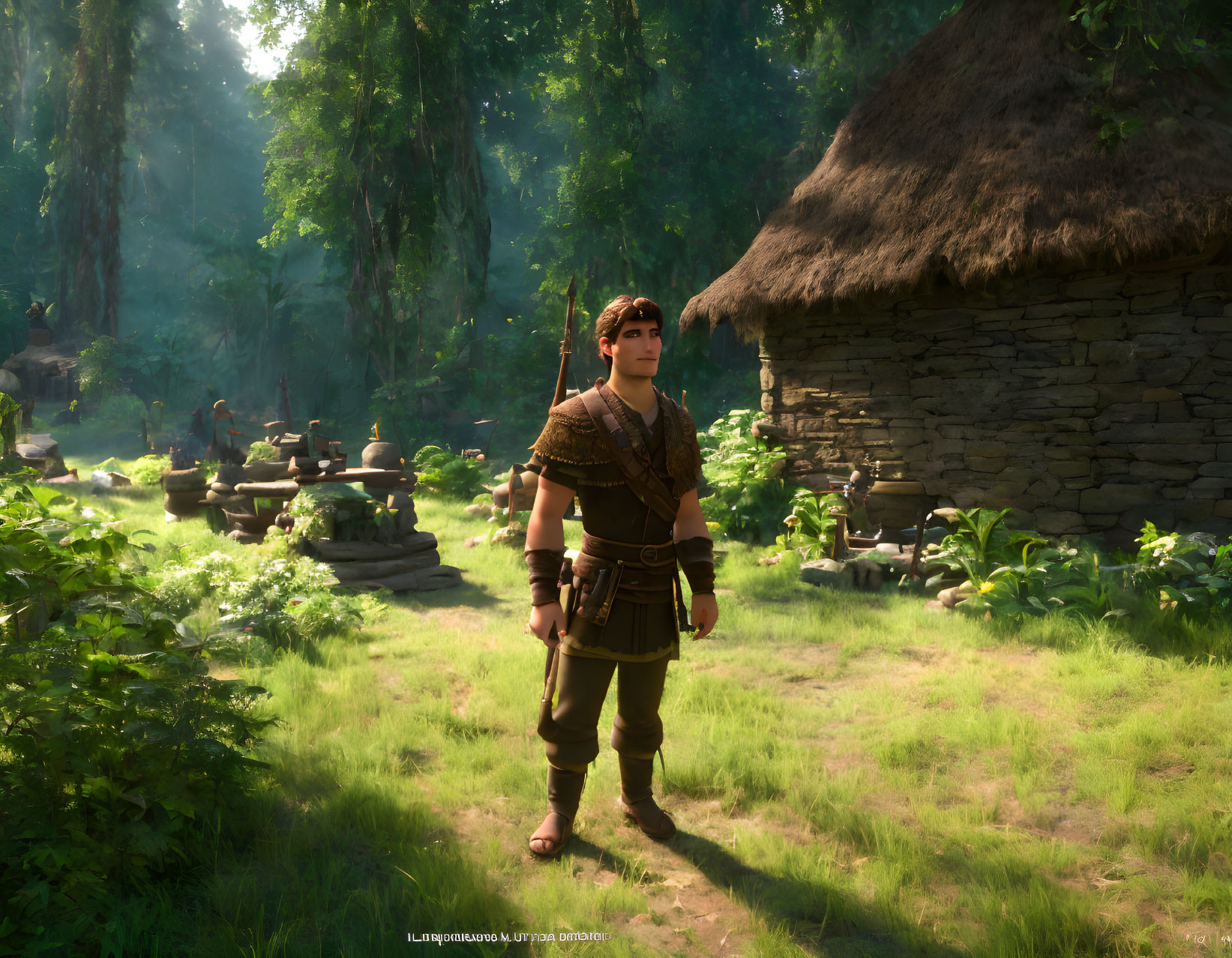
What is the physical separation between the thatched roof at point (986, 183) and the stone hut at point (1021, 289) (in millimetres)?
20

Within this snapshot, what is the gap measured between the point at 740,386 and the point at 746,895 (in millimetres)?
18237

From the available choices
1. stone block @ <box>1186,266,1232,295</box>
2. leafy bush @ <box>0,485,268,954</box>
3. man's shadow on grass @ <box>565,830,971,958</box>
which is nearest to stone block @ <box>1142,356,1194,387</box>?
stone block @ <box>1186,266,1232,295</box>

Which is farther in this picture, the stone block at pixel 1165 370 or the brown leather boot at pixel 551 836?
the stone block at pixel 1165 370

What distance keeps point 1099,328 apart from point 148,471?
1337 cm

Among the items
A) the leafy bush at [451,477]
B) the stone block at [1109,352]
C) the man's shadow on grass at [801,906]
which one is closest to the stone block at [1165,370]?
the stone block at [1109,352]

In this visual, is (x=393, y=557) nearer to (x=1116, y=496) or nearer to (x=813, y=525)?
(x=813, y=525)

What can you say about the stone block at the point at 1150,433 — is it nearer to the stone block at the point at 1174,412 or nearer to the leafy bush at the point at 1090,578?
the stone block at the point at 1174,412

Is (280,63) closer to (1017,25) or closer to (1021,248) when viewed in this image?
(1017,25)

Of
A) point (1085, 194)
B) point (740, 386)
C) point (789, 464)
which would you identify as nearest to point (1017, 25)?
point (1085, 194)

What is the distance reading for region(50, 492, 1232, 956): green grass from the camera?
2420mm

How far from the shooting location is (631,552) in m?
2.83

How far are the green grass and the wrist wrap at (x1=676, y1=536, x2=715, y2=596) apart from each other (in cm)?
95

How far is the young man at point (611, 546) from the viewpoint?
9.16 feet

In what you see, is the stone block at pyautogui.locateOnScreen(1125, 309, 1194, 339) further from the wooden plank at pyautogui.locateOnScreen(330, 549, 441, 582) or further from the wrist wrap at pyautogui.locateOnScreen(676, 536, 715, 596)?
the wooden plank at pyautogui.locateOnScreen(330, 549, 441, 582)
